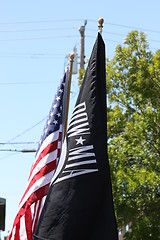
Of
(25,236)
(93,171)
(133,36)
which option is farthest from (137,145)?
(93,171)

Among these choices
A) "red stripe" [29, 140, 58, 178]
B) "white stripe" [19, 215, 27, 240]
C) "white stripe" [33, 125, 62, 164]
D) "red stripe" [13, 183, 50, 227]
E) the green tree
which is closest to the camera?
"white stripe" [19, 215, 27, 240]

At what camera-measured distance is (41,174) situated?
30.9 ft

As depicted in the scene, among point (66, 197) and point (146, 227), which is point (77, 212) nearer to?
point (66, 197)

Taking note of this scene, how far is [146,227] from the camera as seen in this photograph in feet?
50.7

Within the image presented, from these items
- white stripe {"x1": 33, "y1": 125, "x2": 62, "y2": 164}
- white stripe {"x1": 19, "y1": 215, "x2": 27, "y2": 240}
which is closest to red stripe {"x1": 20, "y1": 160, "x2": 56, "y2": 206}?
white stripe {"x1": 33, "y1": 125, "x2": 62, "y2": 164}

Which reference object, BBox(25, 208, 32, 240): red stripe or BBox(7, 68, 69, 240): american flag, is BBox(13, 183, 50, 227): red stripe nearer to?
BBox(7, 68, 69, 240): american flag

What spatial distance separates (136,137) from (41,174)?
6773 mm

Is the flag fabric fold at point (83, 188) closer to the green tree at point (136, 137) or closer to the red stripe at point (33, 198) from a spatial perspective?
the red stripe at point (33, 198)

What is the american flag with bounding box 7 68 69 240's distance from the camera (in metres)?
9.10

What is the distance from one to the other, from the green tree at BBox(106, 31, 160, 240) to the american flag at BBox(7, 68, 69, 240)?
5.36 m

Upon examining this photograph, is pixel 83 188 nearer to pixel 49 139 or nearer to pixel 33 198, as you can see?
pixel 33 198

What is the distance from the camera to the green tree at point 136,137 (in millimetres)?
15164

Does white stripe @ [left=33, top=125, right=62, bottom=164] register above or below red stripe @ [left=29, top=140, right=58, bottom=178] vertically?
above

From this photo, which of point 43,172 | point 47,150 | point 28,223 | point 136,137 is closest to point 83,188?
point 28,223
